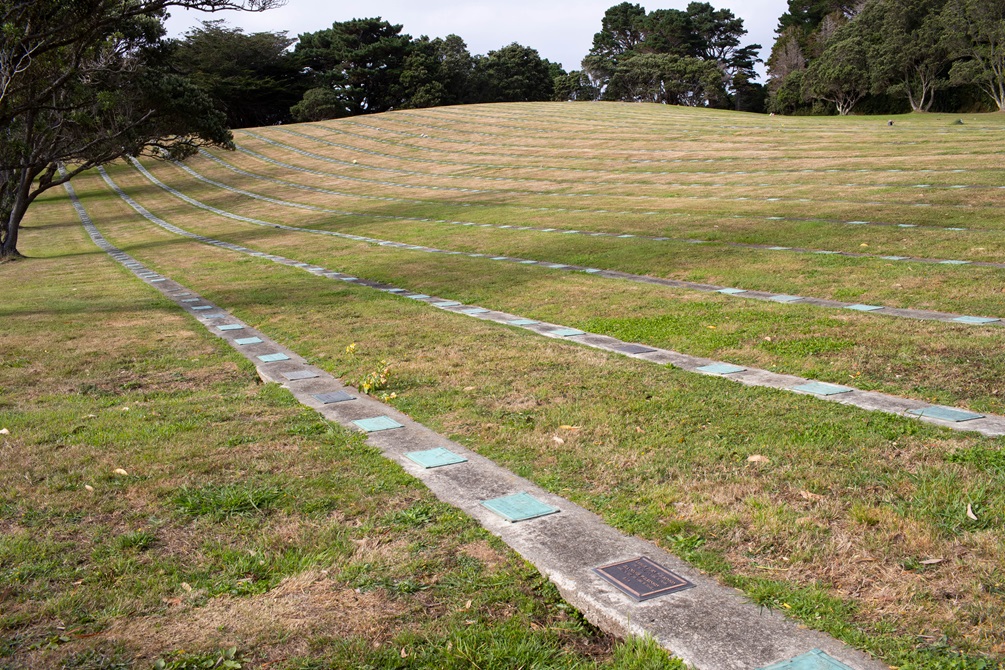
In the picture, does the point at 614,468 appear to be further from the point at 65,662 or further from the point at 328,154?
the point at 328,154

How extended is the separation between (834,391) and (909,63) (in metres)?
44.2

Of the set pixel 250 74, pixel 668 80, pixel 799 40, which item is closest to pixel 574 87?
pixel 668 80

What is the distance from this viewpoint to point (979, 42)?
38.3 m

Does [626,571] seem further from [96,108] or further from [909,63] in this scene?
[909,63]

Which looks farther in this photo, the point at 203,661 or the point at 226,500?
the point at 226,500

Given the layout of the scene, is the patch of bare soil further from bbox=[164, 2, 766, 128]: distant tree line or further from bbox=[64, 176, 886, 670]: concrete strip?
bbox=[164, 2, 766, 128]: distant tree line

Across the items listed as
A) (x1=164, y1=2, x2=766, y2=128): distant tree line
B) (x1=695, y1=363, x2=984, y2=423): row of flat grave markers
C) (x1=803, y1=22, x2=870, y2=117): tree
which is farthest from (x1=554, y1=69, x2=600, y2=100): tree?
(x1=695, y1=363, x2=984, y2=423): row of flat grave markers

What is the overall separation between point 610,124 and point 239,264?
90.6 feet

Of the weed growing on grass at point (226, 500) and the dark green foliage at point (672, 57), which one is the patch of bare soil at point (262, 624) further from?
the dark green foliage at point (672, 57)

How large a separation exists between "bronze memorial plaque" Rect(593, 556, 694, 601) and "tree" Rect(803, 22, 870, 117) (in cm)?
4788

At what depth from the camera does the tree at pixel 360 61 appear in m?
60.4

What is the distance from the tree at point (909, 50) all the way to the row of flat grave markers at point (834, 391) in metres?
42.1

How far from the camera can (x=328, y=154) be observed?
41.2 meters

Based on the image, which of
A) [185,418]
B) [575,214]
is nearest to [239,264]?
[575,214]
